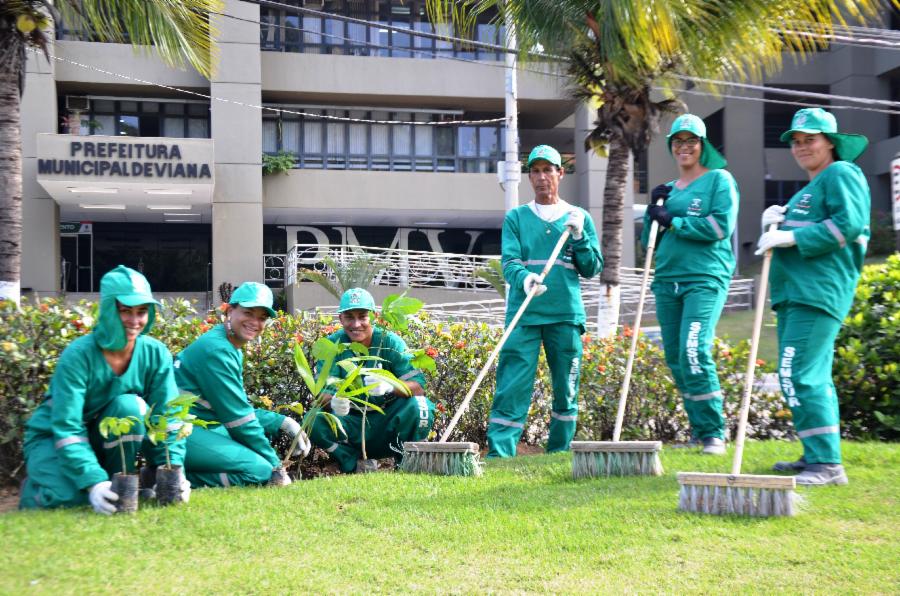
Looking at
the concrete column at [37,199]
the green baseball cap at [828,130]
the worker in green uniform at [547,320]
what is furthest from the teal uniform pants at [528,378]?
the concrete column at [37,199]

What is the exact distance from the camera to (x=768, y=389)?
7.98 meters

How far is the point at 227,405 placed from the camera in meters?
5.50

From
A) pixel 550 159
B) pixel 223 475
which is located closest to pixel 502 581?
pixel 223 475

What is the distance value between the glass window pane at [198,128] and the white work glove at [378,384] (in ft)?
78.8

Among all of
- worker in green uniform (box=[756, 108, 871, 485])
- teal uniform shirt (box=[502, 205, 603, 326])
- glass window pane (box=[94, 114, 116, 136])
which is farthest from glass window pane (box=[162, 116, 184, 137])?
worker in green uniform (box=[756, 108, 871, 485])

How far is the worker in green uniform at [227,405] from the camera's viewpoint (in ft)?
17.9

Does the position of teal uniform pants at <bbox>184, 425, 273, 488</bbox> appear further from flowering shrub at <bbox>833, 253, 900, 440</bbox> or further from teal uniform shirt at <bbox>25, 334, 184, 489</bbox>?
flowering shrub at <bbox>833, 253, 900, 440</bbox>

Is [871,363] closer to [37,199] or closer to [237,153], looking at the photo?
[237,153]

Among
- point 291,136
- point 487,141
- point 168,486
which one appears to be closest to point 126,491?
point 168,486

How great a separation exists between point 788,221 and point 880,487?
5.30ft

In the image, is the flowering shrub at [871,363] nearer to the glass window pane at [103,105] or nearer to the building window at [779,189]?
the glass window pane at [103,105]

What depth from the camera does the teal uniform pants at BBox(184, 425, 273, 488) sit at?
5.44 m

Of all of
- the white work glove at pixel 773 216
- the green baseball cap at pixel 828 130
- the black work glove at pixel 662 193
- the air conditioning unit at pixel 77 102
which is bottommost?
the white work glove at pixel 773 216

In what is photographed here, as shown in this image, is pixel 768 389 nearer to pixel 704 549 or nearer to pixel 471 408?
pixel 471 408
